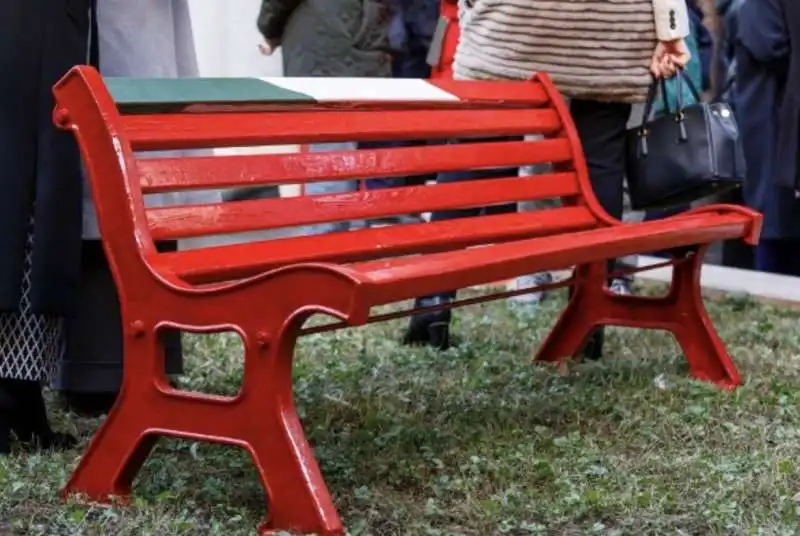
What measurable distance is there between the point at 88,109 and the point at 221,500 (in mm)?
820

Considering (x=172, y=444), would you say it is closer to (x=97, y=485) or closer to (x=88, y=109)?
(x=97, y=485)

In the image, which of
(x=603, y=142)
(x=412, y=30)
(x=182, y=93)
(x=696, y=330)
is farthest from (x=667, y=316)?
(x=412, y=30)

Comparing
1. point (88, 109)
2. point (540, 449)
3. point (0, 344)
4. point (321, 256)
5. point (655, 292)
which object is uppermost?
point (88, 109)

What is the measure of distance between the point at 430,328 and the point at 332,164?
1.48 metres

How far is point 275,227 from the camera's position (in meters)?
3.34

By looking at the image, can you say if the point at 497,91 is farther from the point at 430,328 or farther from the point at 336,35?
the point at 336,35

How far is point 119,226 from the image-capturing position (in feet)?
9.88

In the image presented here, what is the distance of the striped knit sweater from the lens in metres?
4.36

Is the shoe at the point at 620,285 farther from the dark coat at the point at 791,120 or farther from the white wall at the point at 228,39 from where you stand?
the white wall at the point at 228,39

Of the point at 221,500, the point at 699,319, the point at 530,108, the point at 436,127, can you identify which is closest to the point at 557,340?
the point at 699,319

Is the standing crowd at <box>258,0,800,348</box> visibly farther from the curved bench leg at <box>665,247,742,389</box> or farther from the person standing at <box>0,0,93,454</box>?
the person standing at <box>0,0,93,454</box>

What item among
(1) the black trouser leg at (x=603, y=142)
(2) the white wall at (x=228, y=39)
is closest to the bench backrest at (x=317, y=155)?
(1) the black trouser leg at (x=603, y=142)

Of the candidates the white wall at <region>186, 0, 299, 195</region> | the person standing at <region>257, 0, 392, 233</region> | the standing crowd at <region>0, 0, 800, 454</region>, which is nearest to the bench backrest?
the standing crowd at <region>0, 0, 800, 454</region>

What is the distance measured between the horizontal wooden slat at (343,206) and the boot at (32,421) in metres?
0.61
